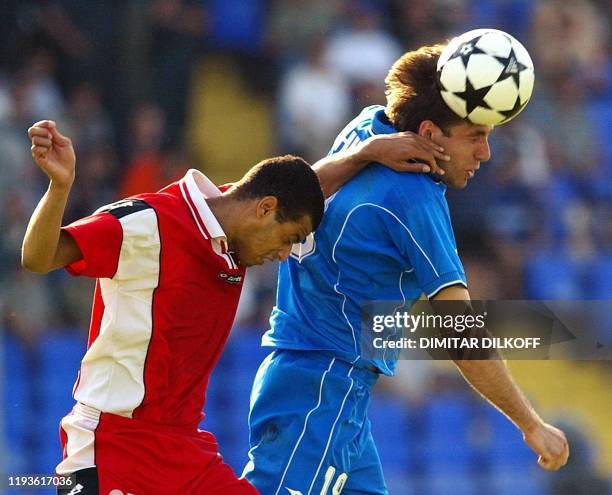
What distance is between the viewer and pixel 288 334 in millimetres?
4699

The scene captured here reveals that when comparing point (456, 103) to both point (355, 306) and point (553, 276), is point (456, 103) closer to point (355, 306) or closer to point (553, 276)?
point (355, 306)

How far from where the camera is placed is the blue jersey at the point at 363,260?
4.40m

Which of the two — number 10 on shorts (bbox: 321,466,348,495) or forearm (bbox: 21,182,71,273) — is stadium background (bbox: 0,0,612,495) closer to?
number 10 on shorts (bbox: 321,466,348,495)

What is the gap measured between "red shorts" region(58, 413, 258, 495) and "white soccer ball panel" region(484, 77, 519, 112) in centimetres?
169

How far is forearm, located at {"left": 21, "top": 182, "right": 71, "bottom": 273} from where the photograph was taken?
3723 millimetres

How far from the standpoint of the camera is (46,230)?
373cm

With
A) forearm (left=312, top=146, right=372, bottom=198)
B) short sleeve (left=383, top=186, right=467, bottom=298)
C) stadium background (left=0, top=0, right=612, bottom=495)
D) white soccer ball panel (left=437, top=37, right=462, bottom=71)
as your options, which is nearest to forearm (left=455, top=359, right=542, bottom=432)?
short sleeve (left=383, top=186, right=467, bottom=298)

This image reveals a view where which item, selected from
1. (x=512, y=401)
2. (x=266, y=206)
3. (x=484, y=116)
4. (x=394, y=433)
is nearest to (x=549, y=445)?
(x=512, y=401)

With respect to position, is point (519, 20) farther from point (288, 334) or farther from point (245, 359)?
point (288, 334)

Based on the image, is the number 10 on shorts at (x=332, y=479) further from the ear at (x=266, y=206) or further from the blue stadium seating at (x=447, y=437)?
the blue stadium seating at (x=447, y=437)

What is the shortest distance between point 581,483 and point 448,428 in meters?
1.11

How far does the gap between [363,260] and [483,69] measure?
870 mm

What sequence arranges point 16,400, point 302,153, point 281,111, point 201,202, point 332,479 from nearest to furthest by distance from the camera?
point 201,202 → point 332,479 → point 16,400 → point 302,153 → point 281,111

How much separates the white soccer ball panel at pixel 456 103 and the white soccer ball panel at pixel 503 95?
9 cm
